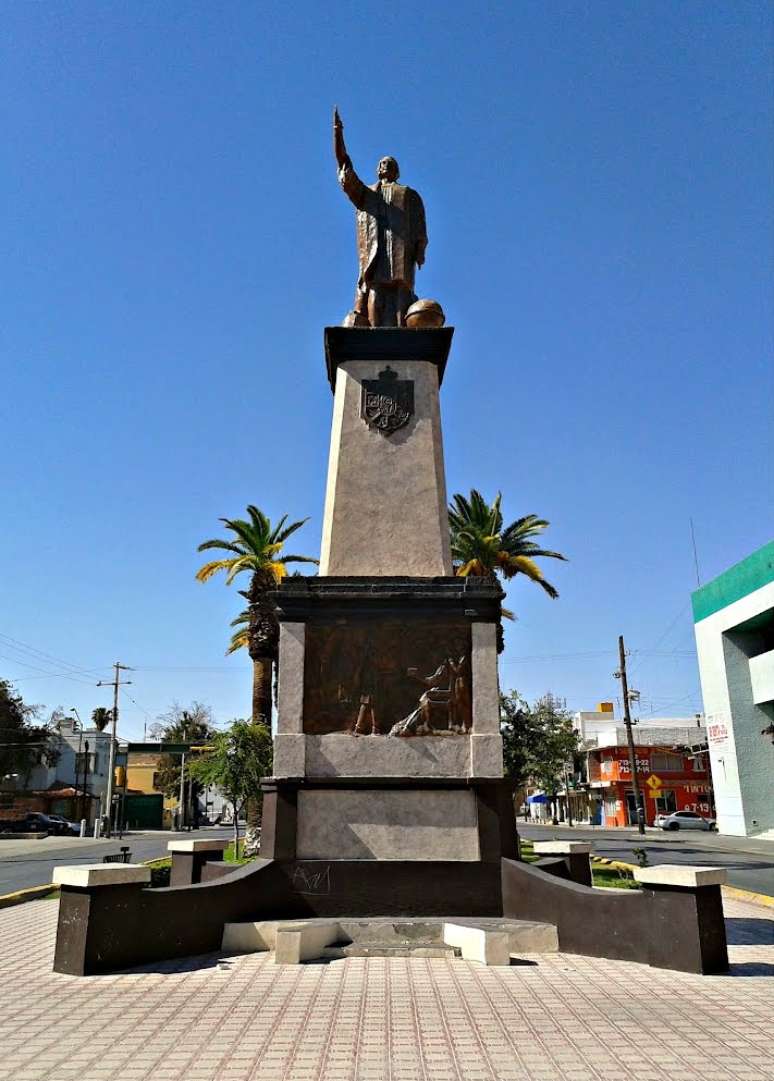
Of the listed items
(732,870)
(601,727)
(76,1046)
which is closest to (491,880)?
(76,1046)

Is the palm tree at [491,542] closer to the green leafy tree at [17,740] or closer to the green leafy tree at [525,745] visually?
the green leafy tree at [525,745]

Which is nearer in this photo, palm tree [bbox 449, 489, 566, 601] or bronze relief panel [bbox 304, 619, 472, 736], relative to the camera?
bronze relief panel [bbox 304, 619, 472, 736]

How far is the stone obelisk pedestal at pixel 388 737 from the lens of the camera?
32.0 ft

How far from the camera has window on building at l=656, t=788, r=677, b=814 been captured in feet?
202

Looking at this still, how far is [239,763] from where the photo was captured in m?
22.1

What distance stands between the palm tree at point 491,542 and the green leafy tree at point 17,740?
4194cm

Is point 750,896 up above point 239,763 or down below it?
below

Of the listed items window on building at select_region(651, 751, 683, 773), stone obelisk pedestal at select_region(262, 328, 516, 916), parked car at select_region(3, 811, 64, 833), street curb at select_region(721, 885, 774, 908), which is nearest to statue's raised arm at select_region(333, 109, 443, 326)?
stone obelisk pedestal at select_region(262, 328, 516, 916)

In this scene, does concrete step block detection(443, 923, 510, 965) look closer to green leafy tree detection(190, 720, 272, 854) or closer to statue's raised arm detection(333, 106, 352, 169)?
statue's raised arm detection(333, 106, 352, 169)

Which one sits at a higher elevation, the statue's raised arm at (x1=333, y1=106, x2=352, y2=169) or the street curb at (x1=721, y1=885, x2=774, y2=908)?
the statue's raised arm at (x1=333, y1=106, x2=352, y2=169)

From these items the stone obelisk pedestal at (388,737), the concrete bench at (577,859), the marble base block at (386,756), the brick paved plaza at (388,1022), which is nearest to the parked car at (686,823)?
the concrete bench at (577,859)

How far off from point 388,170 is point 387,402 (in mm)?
4108

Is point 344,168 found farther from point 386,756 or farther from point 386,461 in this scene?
point 386,756

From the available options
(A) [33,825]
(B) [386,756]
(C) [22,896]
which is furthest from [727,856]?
(A) [33,825]
